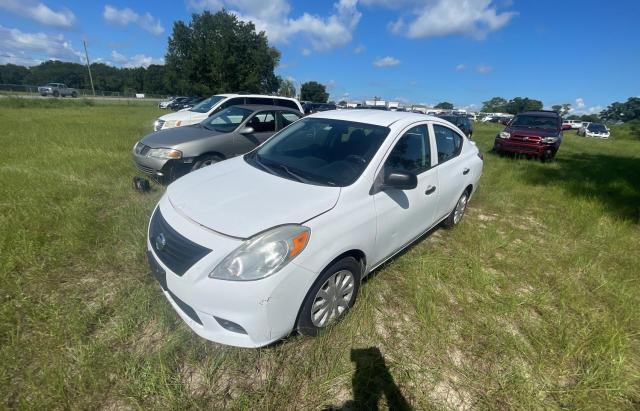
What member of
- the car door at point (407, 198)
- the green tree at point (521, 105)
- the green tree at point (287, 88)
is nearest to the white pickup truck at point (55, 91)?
the green tree at point (287, 88)

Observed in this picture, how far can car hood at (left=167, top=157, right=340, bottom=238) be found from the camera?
80.6 inches

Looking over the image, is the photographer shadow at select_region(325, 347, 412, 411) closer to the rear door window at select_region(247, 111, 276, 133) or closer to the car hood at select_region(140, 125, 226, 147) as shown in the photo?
the car hood at select_region(140, 125, 226, 147)

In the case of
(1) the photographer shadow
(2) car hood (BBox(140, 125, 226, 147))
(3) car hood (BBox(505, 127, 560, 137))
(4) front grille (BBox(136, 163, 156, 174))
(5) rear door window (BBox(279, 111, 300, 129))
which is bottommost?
(1) the photographer shadow

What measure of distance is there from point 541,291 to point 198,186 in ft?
11.9

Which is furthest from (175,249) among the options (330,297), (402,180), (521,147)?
(521,147)

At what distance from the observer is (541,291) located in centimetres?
326

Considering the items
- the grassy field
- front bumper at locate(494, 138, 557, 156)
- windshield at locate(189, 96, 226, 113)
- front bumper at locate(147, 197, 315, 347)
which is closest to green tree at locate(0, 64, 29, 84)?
windshield at locate(189, 96, 226, 113)

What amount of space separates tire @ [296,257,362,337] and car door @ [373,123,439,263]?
38 cm

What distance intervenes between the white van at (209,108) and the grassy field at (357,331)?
5.06 meters

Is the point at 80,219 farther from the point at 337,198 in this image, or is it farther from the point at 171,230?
the point at 337,198

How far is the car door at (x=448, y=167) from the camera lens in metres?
3.53

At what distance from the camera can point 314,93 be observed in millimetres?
89875

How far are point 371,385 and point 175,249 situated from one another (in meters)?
1.62

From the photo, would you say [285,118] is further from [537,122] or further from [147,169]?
[537,122]
